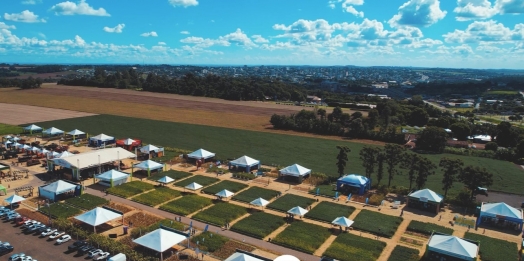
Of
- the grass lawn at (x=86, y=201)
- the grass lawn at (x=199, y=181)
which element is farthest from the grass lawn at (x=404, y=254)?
the grass lawn at (x=86, y=201)

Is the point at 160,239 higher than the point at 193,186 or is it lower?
higher

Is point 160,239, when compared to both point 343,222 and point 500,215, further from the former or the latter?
point 500,215

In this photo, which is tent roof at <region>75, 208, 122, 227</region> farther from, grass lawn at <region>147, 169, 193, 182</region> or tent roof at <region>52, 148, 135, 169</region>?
tent roof at <region>52, 148, 135, 169</region>

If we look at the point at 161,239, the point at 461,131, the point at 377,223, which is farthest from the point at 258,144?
the point at 461,131

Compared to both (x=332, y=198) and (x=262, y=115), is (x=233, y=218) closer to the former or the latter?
(x=332, y=198)

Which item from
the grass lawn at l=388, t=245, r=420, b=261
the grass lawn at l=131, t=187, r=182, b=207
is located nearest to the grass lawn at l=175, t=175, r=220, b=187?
the grass lawn at l=131, t=187, r=182, b=207

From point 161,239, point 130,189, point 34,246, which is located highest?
point 161,239
